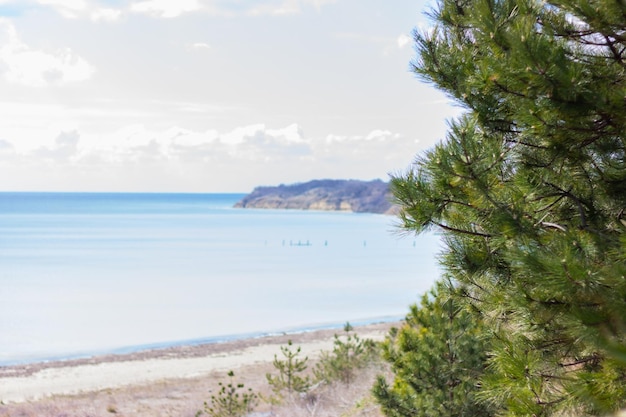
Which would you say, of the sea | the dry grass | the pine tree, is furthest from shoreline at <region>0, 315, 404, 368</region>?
the pine tree

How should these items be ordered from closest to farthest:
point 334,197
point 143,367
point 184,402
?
point 184,402 < point 143,367 < point 334,197

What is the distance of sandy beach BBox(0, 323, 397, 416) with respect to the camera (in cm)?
1744

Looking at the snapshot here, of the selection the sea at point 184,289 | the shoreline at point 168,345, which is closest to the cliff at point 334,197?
the sea at point 184,289

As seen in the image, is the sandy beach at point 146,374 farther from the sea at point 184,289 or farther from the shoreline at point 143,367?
the sea at point 184,289

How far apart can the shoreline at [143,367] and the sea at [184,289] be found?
82.6 inches

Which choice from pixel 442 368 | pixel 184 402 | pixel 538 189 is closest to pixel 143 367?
pixel 184 402

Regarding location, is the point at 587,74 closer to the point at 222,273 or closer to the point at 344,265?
the point at 222,273

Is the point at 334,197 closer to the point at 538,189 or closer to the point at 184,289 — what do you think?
the point at 184,289

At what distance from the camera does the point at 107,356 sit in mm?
24875

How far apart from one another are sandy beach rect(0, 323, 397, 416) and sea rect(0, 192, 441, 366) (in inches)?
93.4

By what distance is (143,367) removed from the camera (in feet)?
73.9

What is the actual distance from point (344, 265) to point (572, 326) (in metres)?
52.7

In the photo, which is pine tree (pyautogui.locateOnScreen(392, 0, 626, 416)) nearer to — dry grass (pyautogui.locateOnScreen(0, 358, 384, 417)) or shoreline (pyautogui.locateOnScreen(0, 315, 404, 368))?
dry grass (pyautogui.locateOnScreen(0, 358, 384, 417))

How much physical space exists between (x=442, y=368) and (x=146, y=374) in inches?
602
